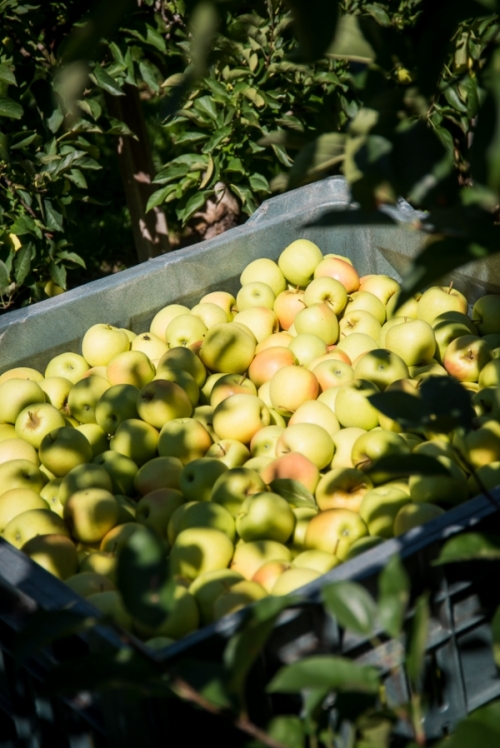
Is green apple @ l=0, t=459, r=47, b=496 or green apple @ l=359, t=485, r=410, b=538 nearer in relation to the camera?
green apple @ l=359, t=485, r=410, b=538

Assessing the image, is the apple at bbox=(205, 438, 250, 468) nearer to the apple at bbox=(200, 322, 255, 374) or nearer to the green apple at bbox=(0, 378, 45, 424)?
the apple at bbox=(200, 322, 255, 374)

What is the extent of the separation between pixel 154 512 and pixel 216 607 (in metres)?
0.43

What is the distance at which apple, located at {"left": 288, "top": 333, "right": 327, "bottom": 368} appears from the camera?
2244mm

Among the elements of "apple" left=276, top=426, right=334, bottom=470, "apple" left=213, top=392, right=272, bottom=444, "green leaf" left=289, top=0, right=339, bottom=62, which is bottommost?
"apple" left=213, top=392, right=272, bottom=444

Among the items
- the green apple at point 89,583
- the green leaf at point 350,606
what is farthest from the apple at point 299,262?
the green leaf at point 350,606

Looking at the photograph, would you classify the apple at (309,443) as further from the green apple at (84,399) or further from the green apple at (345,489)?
the green apple at (84,399)

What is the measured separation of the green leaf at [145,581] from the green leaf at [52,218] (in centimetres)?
224

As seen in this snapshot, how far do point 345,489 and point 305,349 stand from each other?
0.61 m

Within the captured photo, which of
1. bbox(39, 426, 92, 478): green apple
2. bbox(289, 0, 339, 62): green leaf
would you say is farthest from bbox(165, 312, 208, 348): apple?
bbox(289, 0, 339, 62): green leaf

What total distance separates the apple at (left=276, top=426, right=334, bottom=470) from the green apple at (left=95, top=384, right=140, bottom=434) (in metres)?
0.42

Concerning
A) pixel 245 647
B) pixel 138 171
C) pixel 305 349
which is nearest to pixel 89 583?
pixel 245 647

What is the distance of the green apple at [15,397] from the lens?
2117mm

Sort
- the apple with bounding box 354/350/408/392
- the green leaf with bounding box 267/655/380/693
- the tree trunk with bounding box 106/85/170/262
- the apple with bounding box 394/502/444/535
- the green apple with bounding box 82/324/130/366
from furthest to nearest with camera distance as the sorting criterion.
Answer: the tree trunk with bounding box 106/85/170/262 → the green apple with bounding box 82/324/130/366 → the apple with bounding box 354/350/408/392 → the apple with bounding box 394/502/444/535 → the green leaf with bounding box 267/655/380/693

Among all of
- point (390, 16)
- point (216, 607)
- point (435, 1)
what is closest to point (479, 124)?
point (435, 1)
